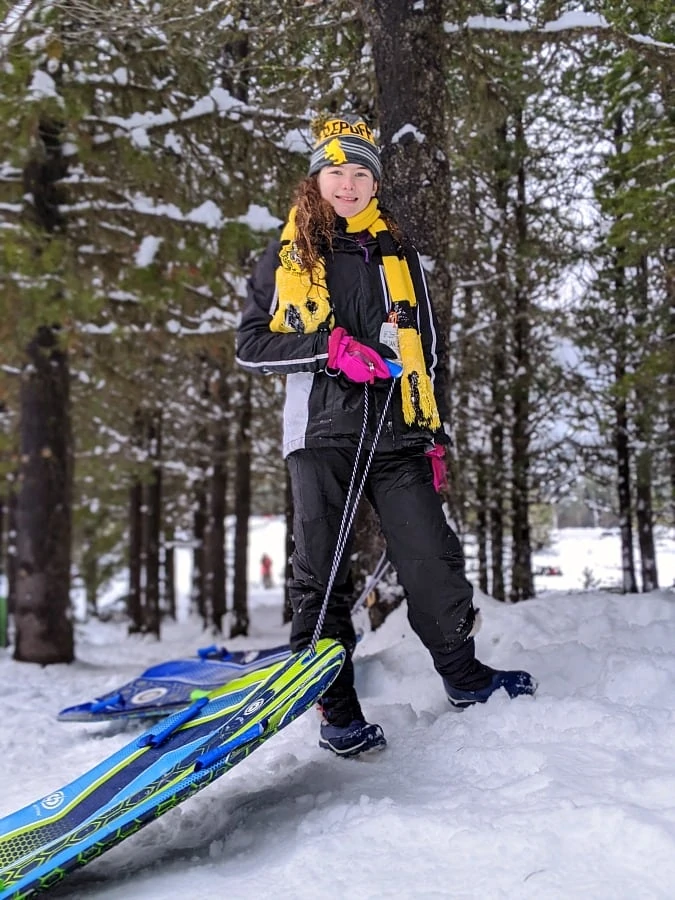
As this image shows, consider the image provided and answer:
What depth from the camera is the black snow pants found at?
3.16 m

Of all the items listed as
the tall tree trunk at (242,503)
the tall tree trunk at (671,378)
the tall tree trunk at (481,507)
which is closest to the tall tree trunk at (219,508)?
the tall tree trunk at (242,503)

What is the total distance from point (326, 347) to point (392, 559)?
3.02ft

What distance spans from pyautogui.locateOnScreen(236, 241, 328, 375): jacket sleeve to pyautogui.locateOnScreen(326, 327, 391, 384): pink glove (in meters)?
0.04

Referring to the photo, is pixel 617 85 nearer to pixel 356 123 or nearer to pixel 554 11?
pixel 554 11

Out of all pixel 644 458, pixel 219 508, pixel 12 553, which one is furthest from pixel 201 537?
pixel 644 458

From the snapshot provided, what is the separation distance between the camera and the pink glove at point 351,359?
311cm

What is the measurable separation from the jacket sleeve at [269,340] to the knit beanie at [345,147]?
445 millimetres

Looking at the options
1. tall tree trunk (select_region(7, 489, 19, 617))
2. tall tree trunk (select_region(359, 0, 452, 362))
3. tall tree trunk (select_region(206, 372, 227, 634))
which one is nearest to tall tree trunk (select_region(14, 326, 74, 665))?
tall tree trunk (select_region(206, 372, 227, 634))

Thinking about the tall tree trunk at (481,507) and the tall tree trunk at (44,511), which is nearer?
the tall tree trunk at (44,511)

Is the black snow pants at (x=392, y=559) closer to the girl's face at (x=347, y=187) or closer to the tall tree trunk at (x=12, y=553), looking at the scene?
the girl's face at (x=347, y=187)

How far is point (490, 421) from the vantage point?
1319 centimetres

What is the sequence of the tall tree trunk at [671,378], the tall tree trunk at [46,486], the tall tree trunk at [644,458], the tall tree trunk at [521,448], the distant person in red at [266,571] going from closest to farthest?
the tall tree trunk at [671,378], the tall tree trunk at [46,486], the tall tree trunk at [644,458], the tall tree trunk at [521,448], the distant person in red at [266,571]

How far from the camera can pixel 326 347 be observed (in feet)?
10.3

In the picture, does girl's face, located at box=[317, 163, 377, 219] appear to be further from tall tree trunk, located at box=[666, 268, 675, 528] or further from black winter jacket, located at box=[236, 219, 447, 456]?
tall tree trunk, located at box=[666, 268, 675, 528]
